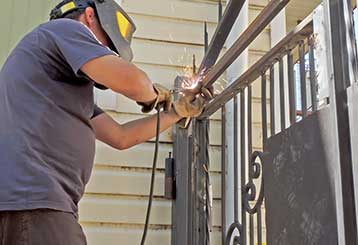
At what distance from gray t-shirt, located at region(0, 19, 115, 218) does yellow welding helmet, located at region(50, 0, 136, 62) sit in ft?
0.66

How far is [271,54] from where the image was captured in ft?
5.47

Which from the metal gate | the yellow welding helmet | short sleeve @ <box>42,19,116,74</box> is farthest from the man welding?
the metal gate

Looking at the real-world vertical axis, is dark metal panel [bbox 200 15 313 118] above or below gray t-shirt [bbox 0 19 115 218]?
above

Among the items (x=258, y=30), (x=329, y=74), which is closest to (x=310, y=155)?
(x=329, y=74)

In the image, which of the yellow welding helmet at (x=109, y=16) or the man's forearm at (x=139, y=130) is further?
the man's forearm at (x=139, y=130)

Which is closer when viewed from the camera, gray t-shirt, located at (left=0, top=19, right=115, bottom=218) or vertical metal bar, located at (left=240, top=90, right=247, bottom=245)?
gray t-shirt, located at (left=0, top=19, right=115, bottom=218)

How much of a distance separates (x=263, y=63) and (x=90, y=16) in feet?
2.17

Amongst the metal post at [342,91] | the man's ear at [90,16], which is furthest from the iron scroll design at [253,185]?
the man's ear at [90,16]

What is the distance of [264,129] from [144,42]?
4.46ft

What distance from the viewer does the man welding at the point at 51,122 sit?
1526 millimetres

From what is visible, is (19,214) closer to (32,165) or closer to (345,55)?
(32,165)

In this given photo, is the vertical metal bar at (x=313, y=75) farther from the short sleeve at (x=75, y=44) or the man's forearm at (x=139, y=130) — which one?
the man's forearm at (x=139, y=130)

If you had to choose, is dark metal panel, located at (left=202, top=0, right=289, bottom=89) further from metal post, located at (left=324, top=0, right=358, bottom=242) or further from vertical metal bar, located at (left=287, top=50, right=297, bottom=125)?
metal post, located at (left=324, top=0, right=358, bottom=242)

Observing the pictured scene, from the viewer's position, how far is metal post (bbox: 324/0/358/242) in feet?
3.48
